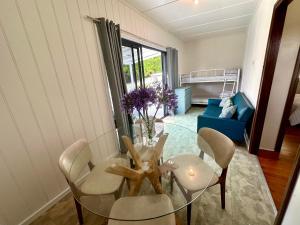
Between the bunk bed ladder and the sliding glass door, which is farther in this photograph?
the bunk bed ladder

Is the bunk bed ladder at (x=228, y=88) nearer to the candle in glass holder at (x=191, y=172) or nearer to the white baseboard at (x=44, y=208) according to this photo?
the candle in glass holder at (x=191, y=172)

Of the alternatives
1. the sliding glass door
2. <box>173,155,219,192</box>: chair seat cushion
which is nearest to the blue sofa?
the sliding glass door

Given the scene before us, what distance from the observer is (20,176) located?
1271mm

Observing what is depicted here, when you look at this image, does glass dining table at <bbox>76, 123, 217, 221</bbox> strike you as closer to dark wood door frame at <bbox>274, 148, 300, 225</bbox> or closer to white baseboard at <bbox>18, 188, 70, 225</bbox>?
dark wood door frame at <bbox>274, 148, 300, 225</bbox>

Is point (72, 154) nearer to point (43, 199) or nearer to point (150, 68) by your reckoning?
point (43, 199)

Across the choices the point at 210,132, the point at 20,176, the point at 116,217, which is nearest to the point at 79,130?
the point at 20,176

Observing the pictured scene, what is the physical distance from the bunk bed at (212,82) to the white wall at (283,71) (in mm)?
2597

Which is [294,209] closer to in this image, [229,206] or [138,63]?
[229,206]

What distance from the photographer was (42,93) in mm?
1366

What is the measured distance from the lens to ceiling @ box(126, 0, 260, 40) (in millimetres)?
2352

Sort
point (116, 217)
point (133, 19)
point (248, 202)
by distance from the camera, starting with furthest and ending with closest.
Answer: point (133, 19) → point (248, 202) → point (116, 217)

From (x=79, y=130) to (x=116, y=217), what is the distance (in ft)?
3.91

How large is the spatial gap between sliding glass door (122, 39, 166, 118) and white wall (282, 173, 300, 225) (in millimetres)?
1676

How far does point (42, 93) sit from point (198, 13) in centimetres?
301
